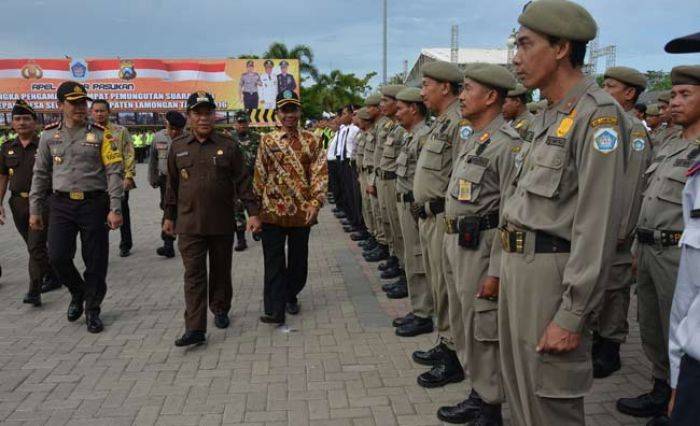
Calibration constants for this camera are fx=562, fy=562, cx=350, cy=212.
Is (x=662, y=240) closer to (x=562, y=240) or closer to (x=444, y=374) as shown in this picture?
(x=562, y=240)

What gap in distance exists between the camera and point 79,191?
496 cm

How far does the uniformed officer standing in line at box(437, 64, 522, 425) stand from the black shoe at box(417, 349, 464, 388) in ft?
1.61

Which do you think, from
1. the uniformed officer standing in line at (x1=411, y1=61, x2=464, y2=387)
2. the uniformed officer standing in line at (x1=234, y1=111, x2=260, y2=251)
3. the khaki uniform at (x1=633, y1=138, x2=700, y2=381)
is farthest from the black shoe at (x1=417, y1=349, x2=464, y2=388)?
the uniformed officer standing in line at (x1=234, y1=111, x2=260, y2=251)

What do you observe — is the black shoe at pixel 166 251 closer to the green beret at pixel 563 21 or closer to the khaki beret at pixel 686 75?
the khaki beret at pixel 686 75

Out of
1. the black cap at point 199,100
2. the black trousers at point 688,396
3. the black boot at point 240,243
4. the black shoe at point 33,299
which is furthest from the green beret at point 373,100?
the black trousers at point 688,396

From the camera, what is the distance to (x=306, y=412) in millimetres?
3494

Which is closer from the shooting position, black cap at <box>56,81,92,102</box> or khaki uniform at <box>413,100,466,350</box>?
khaki uniform at <box>413,100,466,350</box>

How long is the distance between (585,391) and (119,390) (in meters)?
3.02

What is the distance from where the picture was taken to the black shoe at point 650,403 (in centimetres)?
337

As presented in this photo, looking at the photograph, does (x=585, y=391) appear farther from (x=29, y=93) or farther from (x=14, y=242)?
(x=29, y=93)

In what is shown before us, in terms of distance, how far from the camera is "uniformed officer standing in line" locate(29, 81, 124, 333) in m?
4.95

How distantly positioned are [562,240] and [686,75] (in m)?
1.67

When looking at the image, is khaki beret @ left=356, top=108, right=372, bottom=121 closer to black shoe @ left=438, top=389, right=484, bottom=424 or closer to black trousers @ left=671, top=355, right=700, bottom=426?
black shoe @ left=438, top=389, right=484, bottom=424

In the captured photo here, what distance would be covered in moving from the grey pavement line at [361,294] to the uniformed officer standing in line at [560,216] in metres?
2.91
